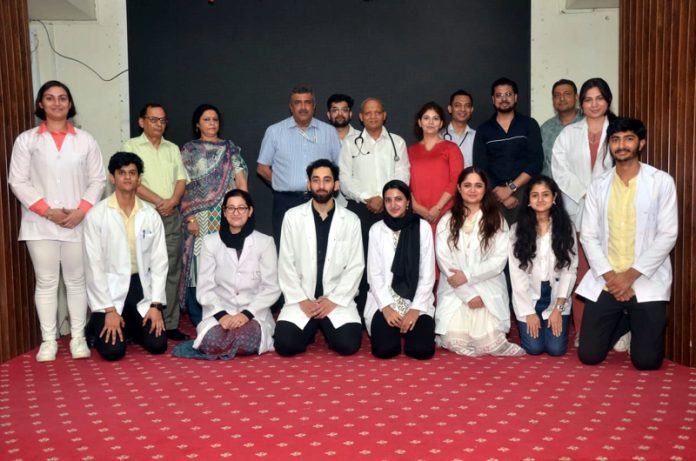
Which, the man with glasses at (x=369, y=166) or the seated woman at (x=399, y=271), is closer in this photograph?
the seated woman at (x=399, y=271)

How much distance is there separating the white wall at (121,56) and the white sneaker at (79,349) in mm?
2552

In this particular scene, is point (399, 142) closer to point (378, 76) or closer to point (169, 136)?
point (378, 76)

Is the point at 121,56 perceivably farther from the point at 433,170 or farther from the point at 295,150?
the point at 433,170

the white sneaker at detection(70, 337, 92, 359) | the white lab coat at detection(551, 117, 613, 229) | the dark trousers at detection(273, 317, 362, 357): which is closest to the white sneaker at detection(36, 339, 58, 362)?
the white sneaker at detection(70, 337, 92, 359)

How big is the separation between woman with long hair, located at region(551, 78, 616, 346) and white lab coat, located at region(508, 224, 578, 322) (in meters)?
0.29

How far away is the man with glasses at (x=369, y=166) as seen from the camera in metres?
5.88

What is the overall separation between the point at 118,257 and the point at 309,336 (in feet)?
4.41

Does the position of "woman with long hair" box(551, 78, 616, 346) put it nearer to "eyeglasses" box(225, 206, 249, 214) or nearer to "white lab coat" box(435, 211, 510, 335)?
"white lab coat" box(435, 211, 510, 335)

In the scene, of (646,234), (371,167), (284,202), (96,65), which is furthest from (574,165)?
(96,65)

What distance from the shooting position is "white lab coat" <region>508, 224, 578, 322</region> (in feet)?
16.8

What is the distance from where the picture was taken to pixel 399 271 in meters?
5.18

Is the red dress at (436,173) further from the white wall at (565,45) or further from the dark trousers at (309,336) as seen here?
the white wall at (565,45)

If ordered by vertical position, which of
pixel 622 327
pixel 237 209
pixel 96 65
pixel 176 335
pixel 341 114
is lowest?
pixel 176 335

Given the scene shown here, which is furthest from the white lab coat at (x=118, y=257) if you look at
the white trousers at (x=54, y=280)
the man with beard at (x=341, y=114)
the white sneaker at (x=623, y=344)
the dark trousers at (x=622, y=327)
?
the white sneaker at (x=623, y=344)
